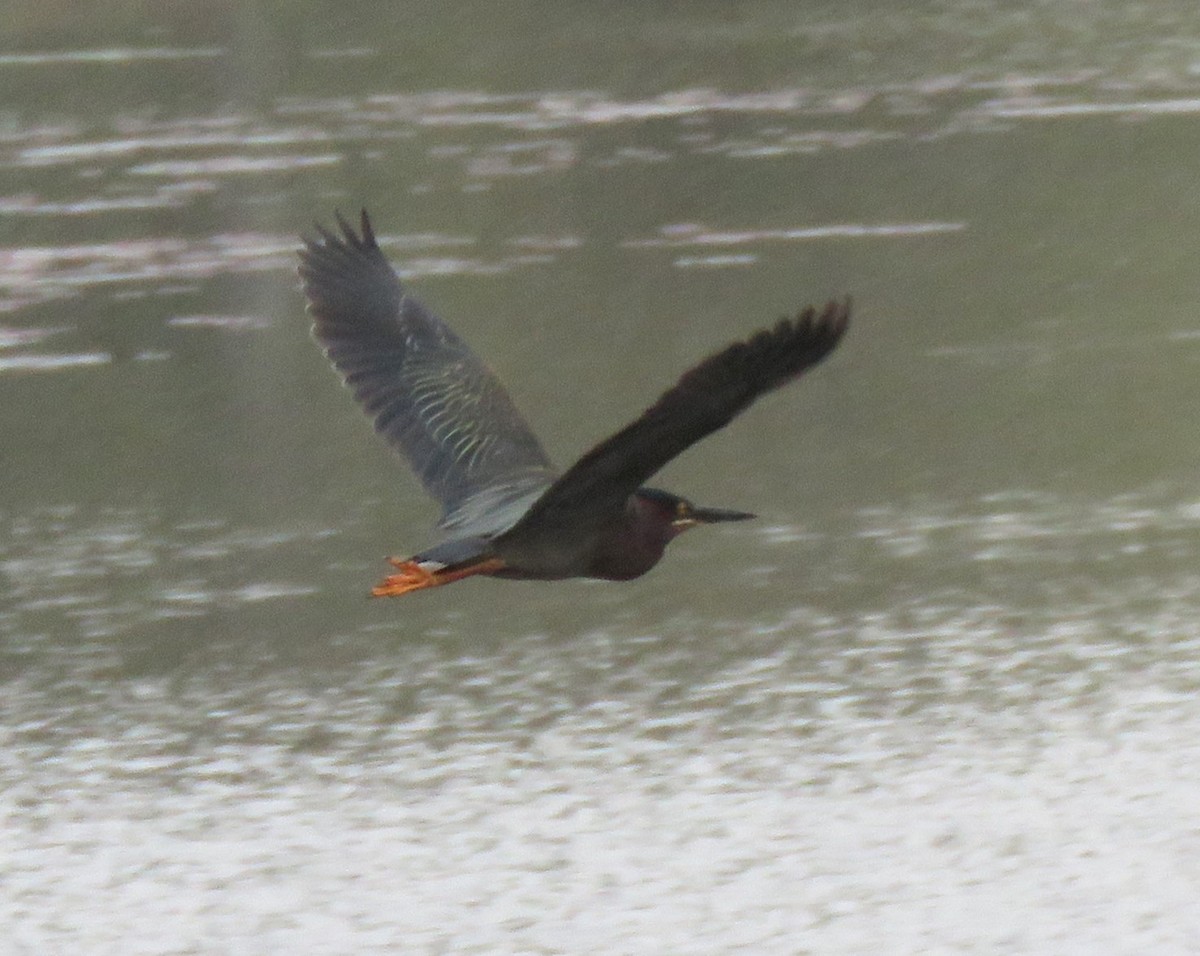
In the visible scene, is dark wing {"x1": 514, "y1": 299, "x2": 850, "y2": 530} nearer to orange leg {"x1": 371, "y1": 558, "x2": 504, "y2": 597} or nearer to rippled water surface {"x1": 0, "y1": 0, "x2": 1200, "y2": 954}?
orange leg {"x1": 371, "y1": 558, "x2": 504, "y2": 597}

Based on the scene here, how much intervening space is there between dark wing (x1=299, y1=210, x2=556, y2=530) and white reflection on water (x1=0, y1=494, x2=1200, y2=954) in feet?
4.95

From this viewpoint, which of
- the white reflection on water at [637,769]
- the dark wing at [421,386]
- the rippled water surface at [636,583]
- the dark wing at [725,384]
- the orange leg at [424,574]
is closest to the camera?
the dark wing at [725,384]

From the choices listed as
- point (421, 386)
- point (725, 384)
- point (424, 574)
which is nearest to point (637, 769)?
point (421, 386)

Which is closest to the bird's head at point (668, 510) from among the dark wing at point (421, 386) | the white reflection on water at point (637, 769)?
the dark wing at point (421, 386)

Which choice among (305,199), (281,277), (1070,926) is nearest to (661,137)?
(305,199)

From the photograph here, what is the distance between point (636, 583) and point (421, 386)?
129 inches

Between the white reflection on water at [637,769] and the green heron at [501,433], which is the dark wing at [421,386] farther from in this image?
the white reflection on water at [637,769]

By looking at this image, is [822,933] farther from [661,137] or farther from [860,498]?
[661,137]

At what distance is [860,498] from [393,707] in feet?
8.28

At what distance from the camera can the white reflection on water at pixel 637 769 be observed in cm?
725

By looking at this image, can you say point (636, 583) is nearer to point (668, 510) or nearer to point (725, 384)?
point (668, 510)

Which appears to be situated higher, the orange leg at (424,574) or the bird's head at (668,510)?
the bird's head at (668,510)

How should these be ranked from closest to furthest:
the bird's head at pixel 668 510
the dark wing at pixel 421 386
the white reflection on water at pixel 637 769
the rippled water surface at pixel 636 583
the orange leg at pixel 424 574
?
the orange leg at pixel 424 574 → the bird's head at pixel 668 510 → the dark wing at pixel 421 386 → the white reflection on water at pixel 637 769 → the rippled water surface at pixel 636 583

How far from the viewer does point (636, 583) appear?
962 cm
